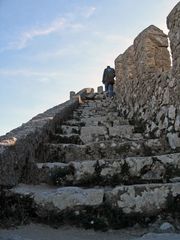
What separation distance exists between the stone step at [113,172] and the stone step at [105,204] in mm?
486

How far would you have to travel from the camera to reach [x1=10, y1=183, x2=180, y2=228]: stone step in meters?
3.98

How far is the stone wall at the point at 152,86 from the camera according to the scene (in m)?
5.85

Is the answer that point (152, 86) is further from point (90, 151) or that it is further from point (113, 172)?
point (113, 172)

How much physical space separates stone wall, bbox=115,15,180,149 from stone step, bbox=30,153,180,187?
2.38ft

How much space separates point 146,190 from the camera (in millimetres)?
4125

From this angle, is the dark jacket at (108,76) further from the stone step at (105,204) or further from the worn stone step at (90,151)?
the stone step at (105,204)

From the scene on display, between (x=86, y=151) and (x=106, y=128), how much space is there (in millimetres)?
1772

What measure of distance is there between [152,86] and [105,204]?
3.29 m

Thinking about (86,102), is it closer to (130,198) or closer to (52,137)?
(52,137)

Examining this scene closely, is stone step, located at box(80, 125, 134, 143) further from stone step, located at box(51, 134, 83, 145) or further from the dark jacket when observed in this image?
the dark jacket

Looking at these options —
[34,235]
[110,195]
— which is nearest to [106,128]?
[110,195]

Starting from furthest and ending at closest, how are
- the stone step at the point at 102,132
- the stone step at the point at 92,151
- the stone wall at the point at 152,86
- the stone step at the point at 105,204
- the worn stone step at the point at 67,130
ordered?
the worn stone step at the point at 67,130, the stone step at the point at 102,132, the stone wall at the point at 152,86, the stone step at the point at 92,151, the stone step at the point at 105,204

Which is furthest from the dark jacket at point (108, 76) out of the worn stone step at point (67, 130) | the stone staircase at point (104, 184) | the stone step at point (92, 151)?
the stone step at point (92, 151)

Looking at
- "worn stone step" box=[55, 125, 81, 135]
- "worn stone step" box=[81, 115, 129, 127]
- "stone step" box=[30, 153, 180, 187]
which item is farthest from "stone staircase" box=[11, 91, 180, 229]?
"worn stone step" box=[81, 115, 129, 127]
